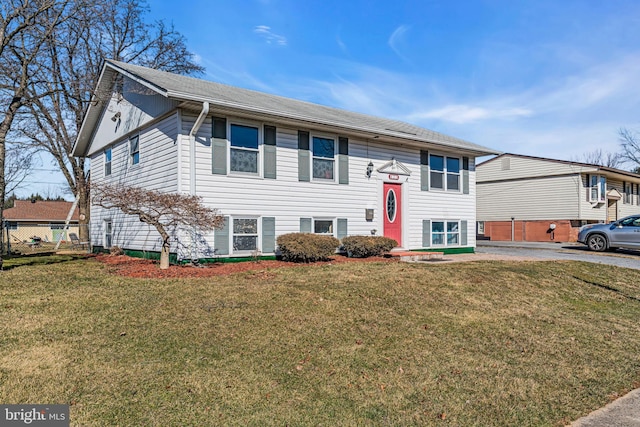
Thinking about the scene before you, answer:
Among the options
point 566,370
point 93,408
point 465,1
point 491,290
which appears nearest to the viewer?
point 93,408

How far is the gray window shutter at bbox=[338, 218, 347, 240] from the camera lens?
12.9 meters

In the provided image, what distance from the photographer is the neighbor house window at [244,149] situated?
36.3ft

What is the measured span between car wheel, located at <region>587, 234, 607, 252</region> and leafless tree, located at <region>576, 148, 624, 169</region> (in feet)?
132

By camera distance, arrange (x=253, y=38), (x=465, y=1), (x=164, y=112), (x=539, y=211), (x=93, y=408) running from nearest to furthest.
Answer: (x=93, y=408)
(x=164, y=112)
(x=465, y=1)
(x=253, y=38)
(x=539, y=211)

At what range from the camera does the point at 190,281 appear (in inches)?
315

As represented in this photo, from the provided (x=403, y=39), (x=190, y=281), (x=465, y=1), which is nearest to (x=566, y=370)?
(x=190, y=281)

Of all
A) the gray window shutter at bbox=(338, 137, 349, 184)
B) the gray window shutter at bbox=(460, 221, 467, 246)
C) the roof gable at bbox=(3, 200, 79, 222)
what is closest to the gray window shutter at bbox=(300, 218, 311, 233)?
the gray window shutter at bbox=(338, 137, 349, 184)

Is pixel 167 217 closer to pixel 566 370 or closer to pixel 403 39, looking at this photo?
pixel 566 370

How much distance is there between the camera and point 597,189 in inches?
1007

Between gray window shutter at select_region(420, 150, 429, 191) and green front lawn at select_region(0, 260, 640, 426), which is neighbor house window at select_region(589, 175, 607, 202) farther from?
green front lawn at select_region(0, 260, 640, 426)

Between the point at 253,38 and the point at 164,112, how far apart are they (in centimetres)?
497

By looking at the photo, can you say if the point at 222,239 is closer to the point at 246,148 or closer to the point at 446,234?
the point at 246,148

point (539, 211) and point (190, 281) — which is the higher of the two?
point (539, 211)

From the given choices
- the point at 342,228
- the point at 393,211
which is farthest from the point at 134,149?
the point at 393,211
